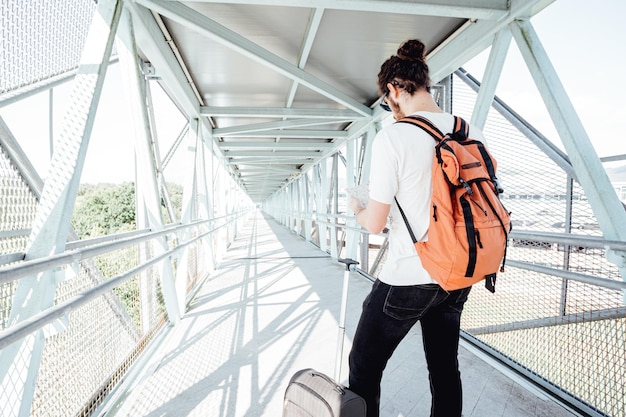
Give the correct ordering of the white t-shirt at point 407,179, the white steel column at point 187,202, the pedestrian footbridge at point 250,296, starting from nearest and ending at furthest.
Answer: the white t-shirt at point 407,179 < the pedestrian footbridge at point 250,296 < the white steel column at point 187,202

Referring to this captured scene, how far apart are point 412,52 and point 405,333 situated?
3.19 feet

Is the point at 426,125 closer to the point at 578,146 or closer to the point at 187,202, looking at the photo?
the point at 578,146

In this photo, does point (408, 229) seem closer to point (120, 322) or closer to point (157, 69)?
point (120, 322)

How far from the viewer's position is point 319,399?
1.19 metres

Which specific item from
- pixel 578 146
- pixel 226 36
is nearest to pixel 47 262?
pixel 226 36

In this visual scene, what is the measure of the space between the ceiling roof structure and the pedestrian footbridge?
0.07 ft

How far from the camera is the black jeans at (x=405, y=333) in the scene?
43.1 inches

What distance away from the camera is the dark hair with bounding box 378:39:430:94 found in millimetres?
1168

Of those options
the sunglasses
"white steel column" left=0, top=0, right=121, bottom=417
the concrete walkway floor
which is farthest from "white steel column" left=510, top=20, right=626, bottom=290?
"white steel column" left=0, top=0, right=121, bottom=417

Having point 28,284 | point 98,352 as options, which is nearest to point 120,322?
point 98,352

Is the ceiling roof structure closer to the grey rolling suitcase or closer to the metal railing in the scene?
the metal railing

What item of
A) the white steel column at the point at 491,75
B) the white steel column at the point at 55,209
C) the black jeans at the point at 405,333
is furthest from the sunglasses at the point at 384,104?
the white steel column at the point at 491,75

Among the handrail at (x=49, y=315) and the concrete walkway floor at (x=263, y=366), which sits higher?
the handrail at (x=49, y=315)

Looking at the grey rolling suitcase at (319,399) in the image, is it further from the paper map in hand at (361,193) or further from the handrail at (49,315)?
the handrail at (49,315)
